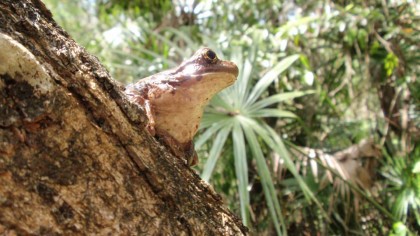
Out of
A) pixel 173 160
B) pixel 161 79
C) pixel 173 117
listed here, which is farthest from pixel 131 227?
pixel 161 79

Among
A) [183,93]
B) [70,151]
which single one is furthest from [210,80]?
[70,151]

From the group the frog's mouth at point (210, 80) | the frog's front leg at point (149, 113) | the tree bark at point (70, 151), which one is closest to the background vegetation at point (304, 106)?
the frog's mouth at point (210, 80)

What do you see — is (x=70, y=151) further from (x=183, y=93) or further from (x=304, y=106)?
(x=304, y=106)

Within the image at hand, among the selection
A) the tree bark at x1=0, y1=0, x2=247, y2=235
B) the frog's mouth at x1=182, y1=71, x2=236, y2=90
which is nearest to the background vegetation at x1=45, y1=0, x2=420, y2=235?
the frog's mouth at x1=182, y1=71, x2=236, y2=90

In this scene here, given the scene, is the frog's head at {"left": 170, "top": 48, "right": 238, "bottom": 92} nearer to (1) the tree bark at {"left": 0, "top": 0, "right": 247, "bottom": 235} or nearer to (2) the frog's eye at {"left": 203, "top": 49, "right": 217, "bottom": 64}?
(2) the frog's eye at {"left": 203, "top": 49, "right": 217, "bottom": 64}

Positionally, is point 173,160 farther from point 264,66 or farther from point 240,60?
point 264,66
